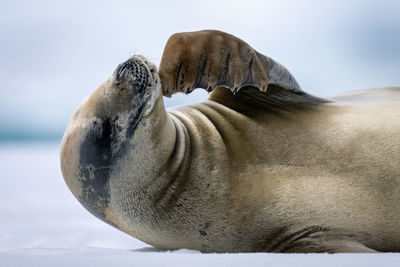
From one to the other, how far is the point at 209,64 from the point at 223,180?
0.40 m

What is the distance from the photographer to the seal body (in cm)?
164

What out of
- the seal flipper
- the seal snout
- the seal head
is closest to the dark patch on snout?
the seal head

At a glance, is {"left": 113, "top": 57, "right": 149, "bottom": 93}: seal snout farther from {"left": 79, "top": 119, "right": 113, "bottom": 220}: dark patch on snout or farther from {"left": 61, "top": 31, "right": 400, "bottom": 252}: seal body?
{"left": 79, "top": 119, "right": 113, "bottom": 220}: dark patch on snout

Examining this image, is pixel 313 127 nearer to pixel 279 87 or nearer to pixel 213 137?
pixel 279 87

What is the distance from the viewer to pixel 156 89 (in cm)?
166

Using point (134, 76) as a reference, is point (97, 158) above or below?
below

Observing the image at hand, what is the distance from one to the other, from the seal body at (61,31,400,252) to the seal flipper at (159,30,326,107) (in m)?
0.04

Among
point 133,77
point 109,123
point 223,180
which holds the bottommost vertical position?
point 223,180

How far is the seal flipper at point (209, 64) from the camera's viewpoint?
171 cm

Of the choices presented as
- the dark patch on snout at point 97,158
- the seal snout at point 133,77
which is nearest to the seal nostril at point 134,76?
the seal snout at point 133,77

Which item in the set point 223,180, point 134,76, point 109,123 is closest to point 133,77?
point 134,76

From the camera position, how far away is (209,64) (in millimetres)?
1729

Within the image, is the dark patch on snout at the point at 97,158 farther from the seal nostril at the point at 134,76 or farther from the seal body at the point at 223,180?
the seal nostril at the point at 134,76

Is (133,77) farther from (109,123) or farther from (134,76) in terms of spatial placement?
(109,123)
